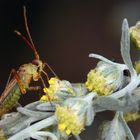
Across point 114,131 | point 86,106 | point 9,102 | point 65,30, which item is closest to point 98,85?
point 86,106

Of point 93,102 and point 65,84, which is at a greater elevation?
point 65,84

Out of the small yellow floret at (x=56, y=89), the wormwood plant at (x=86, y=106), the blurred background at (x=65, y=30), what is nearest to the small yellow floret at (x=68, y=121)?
the wormwood plant at (x=86, y=106)

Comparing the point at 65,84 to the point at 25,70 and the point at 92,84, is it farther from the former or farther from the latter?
the point at 25,70

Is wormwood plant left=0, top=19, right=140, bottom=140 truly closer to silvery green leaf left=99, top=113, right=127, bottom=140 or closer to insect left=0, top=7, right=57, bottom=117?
silvery green leaf left=99, top=113, right=127, bottom=140

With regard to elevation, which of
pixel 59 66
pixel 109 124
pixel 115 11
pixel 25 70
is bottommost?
pixel 109 124

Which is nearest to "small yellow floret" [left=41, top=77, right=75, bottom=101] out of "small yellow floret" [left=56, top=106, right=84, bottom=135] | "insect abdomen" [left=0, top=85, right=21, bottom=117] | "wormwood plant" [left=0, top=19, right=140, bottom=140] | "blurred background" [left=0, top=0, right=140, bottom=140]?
"wormwood plant" [left=0, top=19, right=140, bottom=140]

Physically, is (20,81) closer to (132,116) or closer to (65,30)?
(132,116)

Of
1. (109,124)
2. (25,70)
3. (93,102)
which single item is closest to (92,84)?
(93,102)
